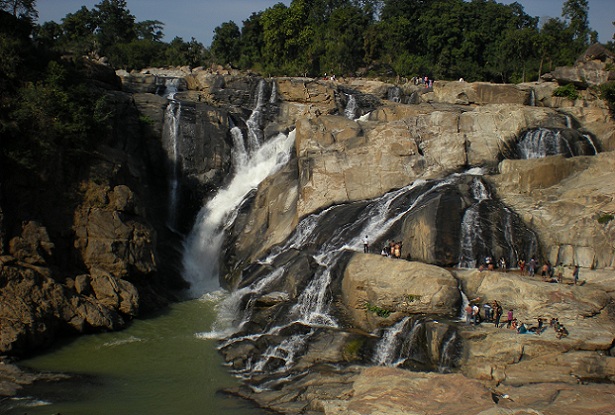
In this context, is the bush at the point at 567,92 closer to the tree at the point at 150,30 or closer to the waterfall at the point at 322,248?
the waterfall at the point at 322,248

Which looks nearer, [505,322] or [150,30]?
[505,322]

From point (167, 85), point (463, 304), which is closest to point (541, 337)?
point (463, 304)

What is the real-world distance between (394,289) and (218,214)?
56.7 ft

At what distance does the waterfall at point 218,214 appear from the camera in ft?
119

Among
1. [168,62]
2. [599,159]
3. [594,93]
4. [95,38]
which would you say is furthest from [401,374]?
[95,38]

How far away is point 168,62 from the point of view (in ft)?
224

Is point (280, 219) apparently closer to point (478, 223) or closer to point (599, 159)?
point (478, 223)

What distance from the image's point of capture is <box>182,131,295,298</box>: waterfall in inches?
1428

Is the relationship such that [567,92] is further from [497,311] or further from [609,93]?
[497,311]

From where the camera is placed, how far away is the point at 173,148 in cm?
4156

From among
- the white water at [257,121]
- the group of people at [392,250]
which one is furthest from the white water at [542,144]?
the white water at [257,121]

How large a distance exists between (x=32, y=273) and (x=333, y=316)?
13133mm

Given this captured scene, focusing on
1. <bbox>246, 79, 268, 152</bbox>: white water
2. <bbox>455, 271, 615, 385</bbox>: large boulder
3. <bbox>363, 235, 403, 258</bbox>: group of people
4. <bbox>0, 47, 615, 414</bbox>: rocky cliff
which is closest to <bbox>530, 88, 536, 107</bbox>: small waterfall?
<bbox>0, 47, 615, 414</bbox>: rocky cliff

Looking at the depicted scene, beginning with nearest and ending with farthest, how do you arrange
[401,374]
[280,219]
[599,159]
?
[401,374] < [599,159] < [280,219]
